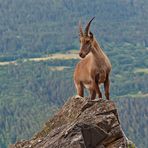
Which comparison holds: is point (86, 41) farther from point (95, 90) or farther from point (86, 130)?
point (86, 130)

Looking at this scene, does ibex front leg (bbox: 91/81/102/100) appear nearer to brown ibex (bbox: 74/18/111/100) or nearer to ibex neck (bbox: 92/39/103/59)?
brown ibex (bbox: 74/18/111/100)

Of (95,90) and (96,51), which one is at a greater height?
(96,51)

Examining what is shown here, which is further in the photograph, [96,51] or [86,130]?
[96,51]

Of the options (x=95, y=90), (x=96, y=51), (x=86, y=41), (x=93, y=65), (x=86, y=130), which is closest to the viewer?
(x=86, y=130)

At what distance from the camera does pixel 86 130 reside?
2158 centimetres

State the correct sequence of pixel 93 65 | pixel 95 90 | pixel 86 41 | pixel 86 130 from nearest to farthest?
1. pixel 86 130
2. pixel 95 90
3. pixel 86 41
4. pixel 93 65

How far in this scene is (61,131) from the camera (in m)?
23.3

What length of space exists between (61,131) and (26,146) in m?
1.51

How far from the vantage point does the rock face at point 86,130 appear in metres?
21.8

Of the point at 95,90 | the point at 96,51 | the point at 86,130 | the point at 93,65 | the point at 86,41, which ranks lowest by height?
the point at 86,130

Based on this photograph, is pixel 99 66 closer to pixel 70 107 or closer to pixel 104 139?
pixel 70 107

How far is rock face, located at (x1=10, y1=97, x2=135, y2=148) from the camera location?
21.8m

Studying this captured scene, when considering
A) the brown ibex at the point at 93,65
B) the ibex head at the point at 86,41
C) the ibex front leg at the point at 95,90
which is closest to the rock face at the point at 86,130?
the ibex front leg at the point at 95,90

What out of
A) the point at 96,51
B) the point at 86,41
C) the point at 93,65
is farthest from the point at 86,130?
the point at 96,51
